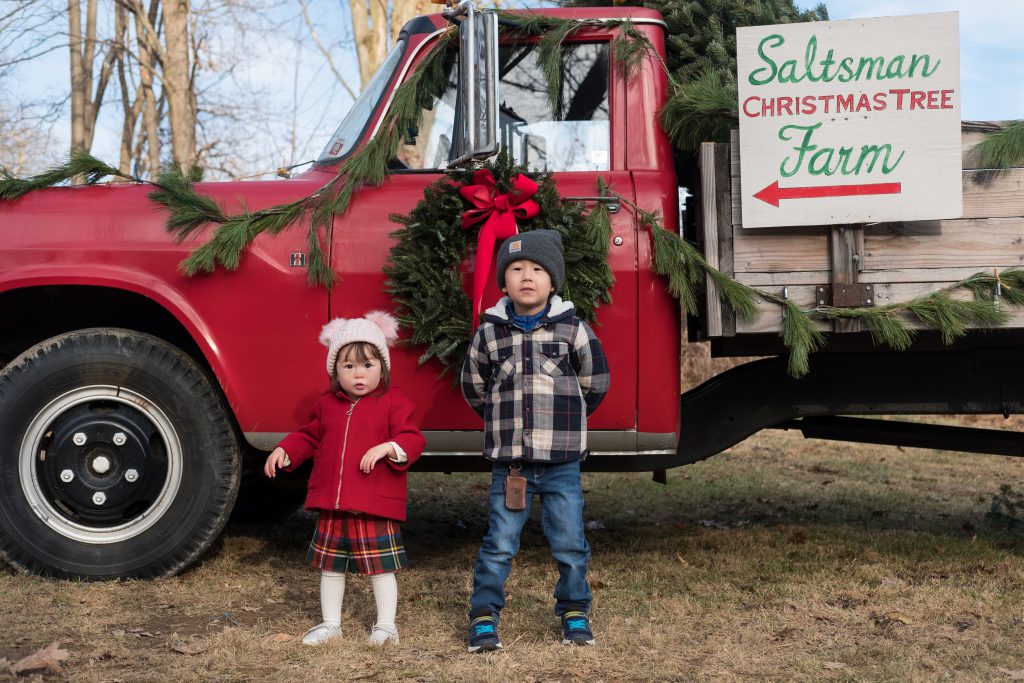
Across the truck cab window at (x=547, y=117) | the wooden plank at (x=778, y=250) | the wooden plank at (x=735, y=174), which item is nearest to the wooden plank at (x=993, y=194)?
the wooden plank at (x=778, y=250)

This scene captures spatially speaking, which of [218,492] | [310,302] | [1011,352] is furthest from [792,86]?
[218,492]

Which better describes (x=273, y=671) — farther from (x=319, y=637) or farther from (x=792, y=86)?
(x=792, y=86)

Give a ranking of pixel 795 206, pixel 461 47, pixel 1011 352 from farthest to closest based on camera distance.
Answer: pixel 1011 352 → pixel 795 206 → pixel 461 47

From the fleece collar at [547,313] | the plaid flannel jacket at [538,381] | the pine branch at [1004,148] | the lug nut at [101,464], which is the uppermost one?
the pine branch at [1004,148]

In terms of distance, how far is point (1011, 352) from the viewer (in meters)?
4.00

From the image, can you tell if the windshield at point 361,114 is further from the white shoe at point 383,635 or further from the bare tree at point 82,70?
the bare tree at point 82,70

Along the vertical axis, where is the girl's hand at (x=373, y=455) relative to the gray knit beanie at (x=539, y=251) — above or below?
below

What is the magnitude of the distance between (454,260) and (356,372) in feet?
1.74

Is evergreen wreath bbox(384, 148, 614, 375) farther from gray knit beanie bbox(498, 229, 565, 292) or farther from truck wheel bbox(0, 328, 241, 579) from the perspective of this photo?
truck wheel bbox(0, 328, 241, 579)

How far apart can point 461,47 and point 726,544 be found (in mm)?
2722

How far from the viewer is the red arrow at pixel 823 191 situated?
343cm

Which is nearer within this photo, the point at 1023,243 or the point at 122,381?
the point at 1023,243

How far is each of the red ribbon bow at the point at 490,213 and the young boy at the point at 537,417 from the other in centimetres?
14

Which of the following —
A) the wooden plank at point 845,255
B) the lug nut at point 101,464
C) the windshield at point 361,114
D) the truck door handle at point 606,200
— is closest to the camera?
the wooden plank at point 845,255
